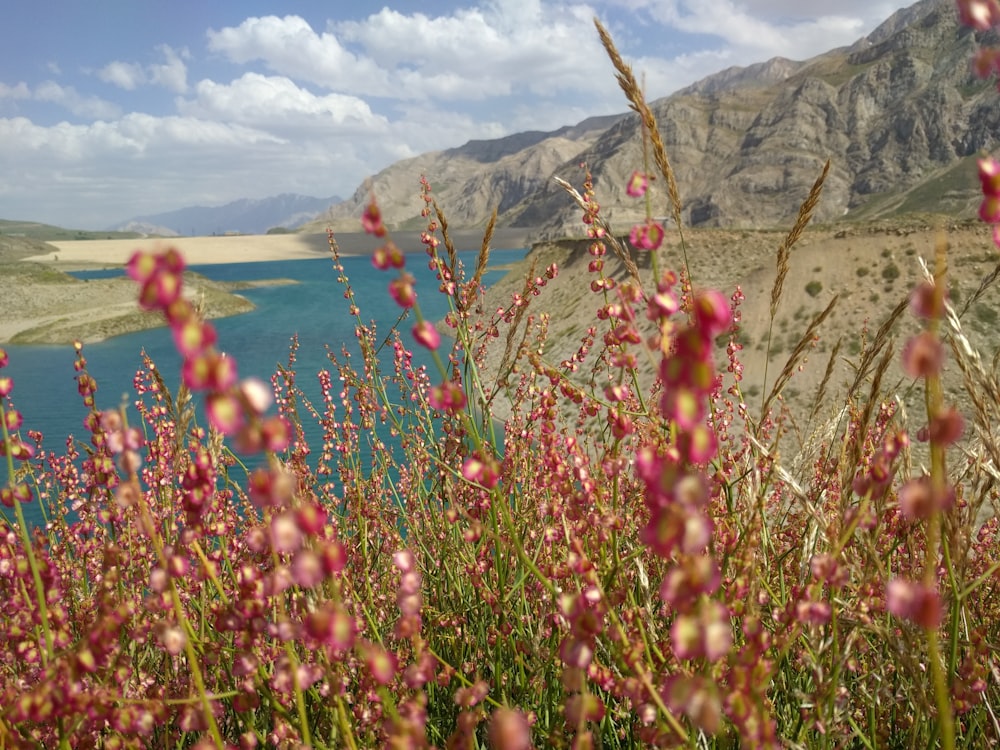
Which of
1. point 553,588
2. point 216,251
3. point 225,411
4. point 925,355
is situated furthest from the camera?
point 216,251

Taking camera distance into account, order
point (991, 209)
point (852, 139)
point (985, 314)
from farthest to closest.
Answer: point (852, 139), point (985, 314), point (991, 209)

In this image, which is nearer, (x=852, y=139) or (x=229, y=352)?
(x=229, y=352)

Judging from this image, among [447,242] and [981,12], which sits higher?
[981,12]

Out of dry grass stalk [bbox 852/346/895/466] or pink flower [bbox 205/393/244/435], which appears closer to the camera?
pink flower [bbox 205/393/244/435]

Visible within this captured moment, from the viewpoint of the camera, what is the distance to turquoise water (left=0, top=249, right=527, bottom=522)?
28.9 meters

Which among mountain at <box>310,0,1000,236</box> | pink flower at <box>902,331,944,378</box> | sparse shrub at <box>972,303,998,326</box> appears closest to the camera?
pink flower at <box>902,331,944,378</box>

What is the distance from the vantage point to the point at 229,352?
41.4m

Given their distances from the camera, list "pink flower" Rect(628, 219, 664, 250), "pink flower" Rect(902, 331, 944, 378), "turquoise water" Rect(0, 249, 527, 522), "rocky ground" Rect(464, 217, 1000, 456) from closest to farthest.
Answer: "pink flower" Rect(902, 331, 944, 378) < "pink flower" Rect(628, 219, 664, 250) < "rocky ground" Rect(464, 217, 1000, 456) < "turquoise water" Rect(0, 249, 527, 522)

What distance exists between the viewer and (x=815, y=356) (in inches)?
963

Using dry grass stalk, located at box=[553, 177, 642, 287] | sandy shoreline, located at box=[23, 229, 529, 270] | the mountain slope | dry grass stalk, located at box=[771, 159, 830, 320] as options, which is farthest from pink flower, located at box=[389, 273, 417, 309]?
sandy shoreline, located at box=[23, 229, 529, 270]

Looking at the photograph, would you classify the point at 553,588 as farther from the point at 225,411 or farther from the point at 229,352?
the point at 229,352

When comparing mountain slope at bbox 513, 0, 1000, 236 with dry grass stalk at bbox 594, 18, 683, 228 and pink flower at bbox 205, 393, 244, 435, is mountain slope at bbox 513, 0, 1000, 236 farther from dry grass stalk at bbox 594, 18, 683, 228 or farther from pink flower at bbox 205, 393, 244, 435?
pink flower at bbox 205, 393, 244, 435

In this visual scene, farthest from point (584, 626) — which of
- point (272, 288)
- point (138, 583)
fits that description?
point (272, 288)

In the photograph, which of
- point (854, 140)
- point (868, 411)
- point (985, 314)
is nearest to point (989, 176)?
point (868, 411)
